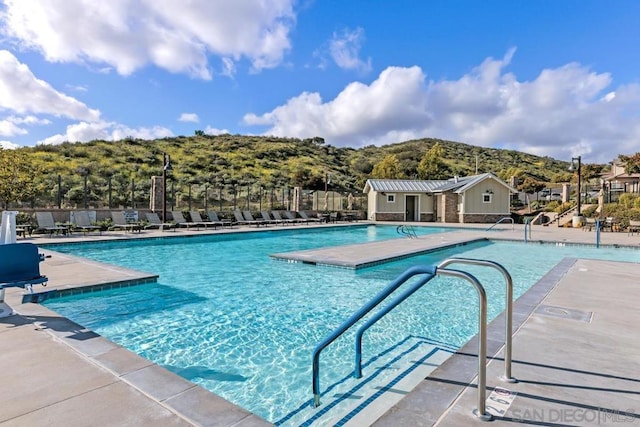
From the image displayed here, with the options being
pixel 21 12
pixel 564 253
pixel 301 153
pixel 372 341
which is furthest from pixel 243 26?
pixel 301 153

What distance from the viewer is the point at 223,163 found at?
38.3 meters

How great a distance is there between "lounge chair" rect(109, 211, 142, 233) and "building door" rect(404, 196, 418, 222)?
1826 cm

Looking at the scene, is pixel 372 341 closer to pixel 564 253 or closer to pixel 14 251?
pixel 14 251

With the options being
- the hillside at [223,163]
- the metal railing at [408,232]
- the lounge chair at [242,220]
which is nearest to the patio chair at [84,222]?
the hillside at [223,163]

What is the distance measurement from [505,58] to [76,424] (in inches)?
837

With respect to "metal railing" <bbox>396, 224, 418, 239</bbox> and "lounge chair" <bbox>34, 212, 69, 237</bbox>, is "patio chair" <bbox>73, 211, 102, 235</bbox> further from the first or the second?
"metal railing" <bbox>396, 224, 418, 239</bbox>

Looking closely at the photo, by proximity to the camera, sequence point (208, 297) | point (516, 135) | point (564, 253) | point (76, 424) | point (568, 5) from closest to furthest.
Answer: point (76, 424) → point (208, 297) → point (564, 253) → point (568, 5) → point (516, 135)

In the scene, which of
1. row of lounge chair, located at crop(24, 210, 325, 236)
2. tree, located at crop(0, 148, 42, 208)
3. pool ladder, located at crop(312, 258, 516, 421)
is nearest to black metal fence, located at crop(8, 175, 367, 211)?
tree, located at crop(0, 148, 42, 208)

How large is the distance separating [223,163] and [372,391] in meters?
37.3

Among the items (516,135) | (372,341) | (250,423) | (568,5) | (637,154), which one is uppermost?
(516,135)

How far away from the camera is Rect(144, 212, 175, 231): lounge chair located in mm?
16194

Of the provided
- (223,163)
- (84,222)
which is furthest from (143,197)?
(223,163)

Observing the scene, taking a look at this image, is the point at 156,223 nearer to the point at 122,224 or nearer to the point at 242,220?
the point at 122,224

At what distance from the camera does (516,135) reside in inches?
2244
